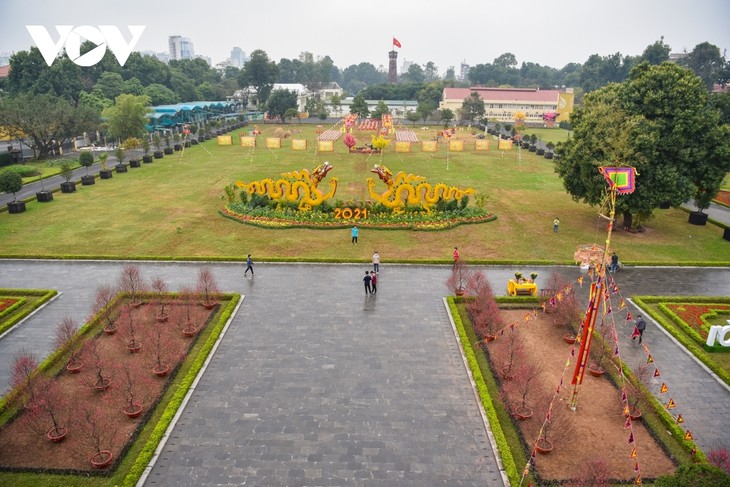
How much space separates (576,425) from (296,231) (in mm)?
20775

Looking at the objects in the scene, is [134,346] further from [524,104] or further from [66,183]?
[524,104]

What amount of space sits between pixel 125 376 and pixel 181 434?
373 cm

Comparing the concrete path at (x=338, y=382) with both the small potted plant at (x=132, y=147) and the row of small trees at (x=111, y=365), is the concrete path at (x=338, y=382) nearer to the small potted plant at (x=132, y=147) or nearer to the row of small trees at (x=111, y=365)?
the row of small trees at (x=111, y=365)

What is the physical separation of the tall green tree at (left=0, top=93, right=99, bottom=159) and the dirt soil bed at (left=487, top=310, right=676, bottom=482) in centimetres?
5510

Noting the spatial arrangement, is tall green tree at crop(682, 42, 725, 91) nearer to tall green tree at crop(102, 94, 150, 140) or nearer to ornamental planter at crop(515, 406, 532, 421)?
tall green tree at crop(102, 94, 150, 140)

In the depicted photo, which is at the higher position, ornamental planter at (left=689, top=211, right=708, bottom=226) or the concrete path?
ornamental planter at (left=689, top=211, right=708, bottom=226)

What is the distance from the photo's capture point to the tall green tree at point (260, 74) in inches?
4345

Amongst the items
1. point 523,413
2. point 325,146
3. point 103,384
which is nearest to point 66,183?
point 325,146

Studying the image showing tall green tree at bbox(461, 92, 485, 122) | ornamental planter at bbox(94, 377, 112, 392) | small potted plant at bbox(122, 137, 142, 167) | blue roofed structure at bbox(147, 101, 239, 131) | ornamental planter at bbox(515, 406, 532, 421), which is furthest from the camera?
tall green tree at bbox(461, 92, 485, 122)

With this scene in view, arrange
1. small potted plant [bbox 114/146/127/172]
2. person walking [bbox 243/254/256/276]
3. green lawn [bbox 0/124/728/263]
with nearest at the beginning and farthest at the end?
person walking [bbox 243/254/256/276], green lawn [bbox 0/124/728/263], small potted plant [bbox 114/146/127/172]

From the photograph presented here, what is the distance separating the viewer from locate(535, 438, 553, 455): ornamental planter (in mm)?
13344

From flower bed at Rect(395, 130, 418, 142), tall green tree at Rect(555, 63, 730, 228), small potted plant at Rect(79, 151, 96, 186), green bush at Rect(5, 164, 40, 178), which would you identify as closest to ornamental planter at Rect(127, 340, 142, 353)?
tall green tree at Rect(555, 63, 730, 228)

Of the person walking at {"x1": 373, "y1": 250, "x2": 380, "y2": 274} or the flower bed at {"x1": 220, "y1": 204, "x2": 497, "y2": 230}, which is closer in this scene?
the person walking at {"x1": 373, "y1": 250, "x2": 380, "y2": 274}

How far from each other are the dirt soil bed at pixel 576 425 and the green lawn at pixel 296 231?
32.1 feet
